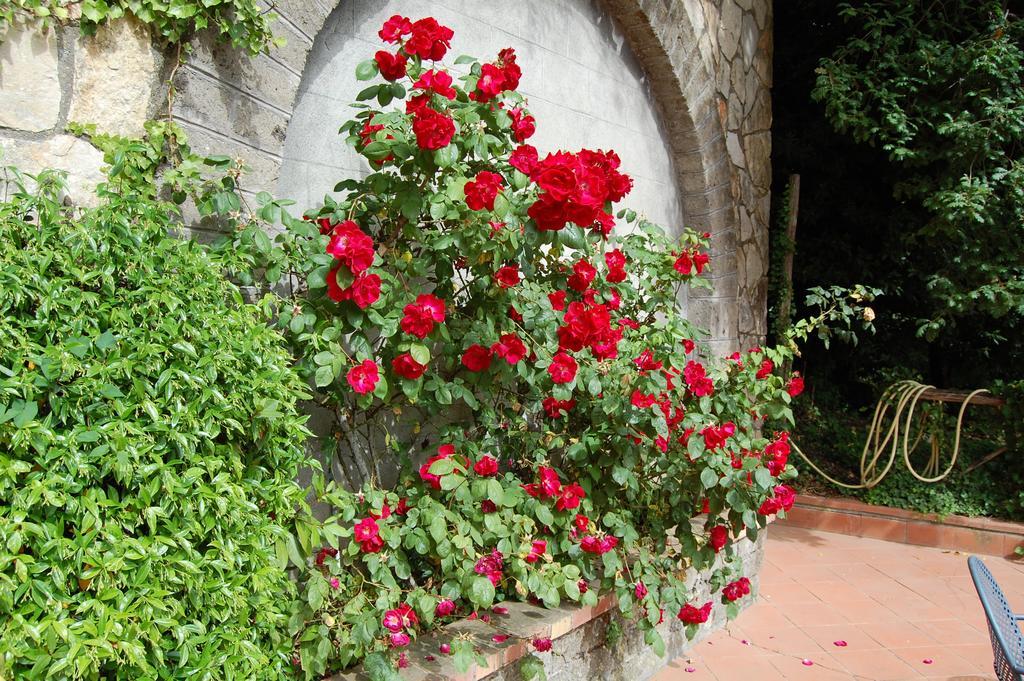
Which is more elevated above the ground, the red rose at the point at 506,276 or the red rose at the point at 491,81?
the red rose at the point at 491,81

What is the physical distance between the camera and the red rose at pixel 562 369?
2316 mm

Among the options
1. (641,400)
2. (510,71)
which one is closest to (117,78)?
(510,71)

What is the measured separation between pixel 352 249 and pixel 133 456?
763 millimetres

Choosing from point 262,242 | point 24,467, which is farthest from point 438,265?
point 24,467

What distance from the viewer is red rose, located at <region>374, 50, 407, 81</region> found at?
6.88 feet

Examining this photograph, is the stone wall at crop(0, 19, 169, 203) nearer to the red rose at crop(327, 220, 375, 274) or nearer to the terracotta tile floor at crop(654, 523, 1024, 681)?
the red rose at crop(327, 220, 375, 274)

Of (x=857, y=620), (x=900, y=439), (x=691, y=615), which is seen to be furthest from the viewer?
(x=900, y=439)

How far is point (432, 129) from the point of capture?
79.0 inches

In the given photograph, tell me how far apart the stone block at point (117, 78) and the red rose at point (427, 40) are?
63cm

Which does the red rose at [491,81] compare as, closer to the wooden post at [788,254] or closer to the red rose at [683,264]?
the red rose at [683,264]

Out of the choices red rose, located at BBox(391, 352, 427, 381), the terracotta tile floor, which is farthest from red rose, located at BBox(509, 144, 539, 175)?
the terracotta tile floor

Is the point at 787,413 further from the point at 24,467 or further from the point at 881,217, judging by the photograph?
the point at 881,217

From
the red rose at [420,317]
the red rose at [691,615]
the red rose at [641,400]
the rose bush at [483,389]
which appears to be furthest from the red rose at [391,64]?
the red rose at [691,615]

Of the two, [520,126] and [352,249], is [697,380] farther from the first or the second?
[352,249]
